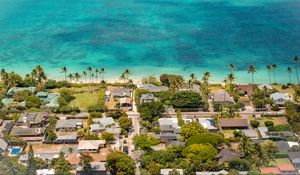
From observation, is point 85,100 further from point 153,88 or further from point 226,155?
point 226,155

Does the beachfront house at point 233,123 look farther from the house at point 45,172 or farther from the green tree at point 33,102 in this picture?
the green tree at point 33,102

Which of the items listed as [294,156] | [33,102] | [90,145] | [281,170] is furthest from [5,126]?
[294,156]

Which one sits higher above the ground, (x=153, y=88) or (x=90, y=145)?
(x=153, y=88)

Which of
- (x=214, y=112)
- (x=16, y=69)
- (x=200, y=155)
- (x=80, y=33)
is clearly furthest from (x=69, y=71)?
(x=200, y=155)

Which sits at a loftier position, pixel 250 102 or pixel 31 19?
pixel 31 19

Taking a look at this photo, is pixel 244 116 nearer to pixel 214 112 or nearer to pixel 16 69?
pixel 214 112

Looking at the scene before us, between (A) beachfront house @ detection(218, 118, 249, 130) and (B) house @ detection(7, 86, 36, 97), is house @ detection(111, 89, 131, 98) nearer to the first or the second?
(B) house @ detection(7, 86, 36, 97)
